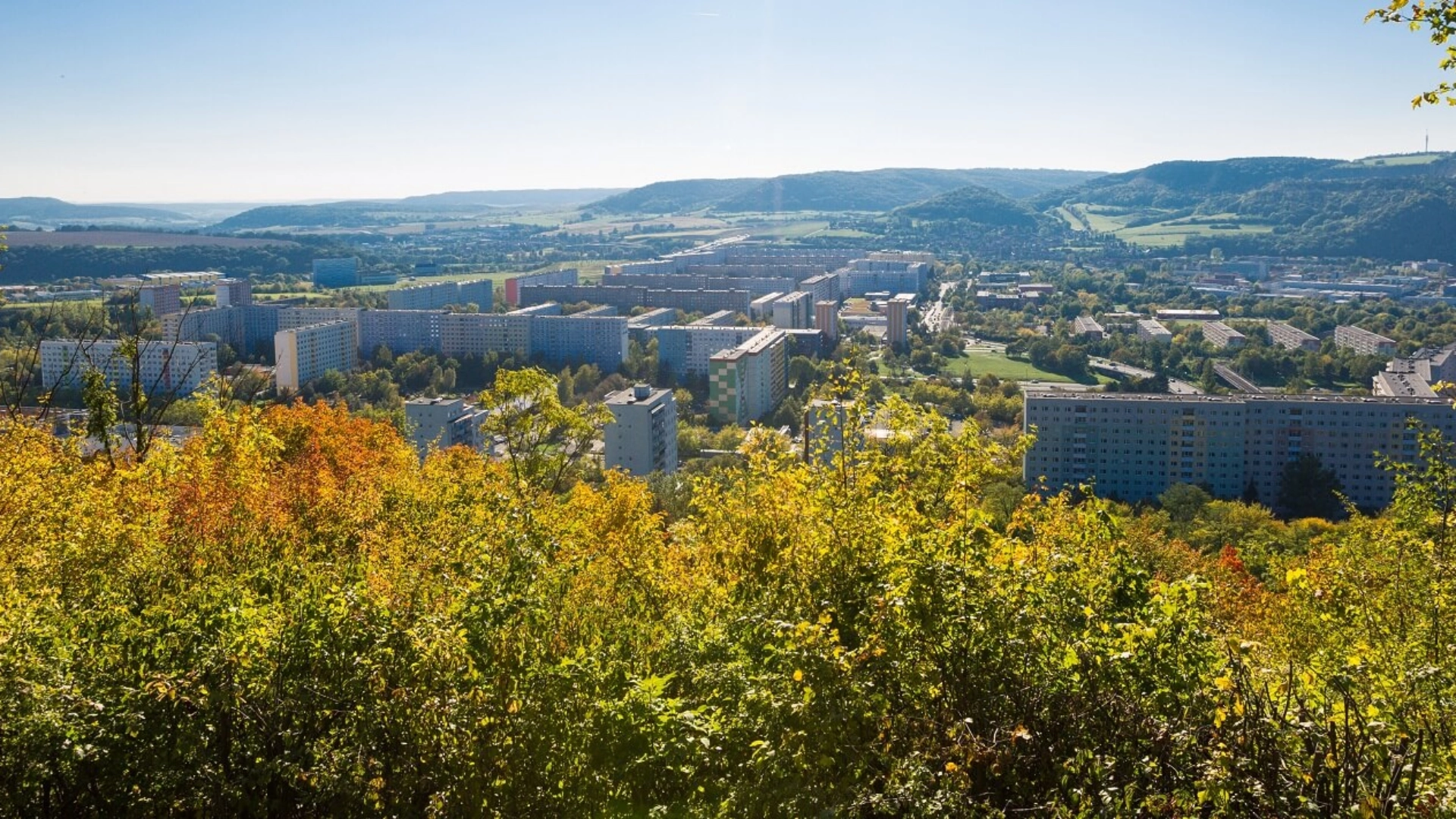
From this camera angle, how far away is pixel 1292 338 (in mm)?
43281

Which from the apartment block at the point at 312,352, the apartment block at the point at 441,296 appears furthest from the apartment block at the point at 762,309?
the apartment block at the point at 312,352

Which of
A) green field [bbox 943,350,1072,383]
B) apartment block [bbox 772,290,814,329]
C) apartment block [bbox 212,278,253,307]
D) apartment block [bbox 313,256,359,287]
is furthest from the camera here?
apartment block [bbox 313,256,359,287]

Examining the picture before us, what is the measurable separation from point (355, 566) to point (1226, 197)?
109869 millimetres

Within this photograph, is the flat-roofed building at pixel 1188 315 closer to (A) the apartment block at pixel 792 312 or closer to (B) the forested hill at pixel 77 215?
(A) the apartment block at pixel 792 312

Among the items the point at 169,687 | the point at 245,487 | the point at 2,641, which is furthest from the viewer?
the point at 245,487

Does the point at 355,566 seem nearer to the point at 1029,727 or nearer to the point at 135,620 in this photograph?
the point at 135,620

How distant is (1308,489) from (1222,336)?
21.7m

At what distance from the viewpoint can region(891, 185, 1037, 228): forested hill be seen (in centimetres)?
10219

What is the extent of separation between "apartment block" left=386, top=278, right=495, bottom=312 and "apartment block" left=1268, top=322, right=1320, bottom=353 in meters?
35.6

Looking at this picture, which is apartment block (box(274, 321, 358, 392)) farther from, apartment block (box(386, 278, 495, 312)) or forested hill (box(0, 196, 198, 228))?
forested hill (box(0, 196, 198, 228))

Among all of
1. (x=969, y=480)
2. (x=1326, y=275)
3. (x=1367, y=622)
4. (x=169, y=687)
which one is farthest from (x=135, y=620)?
(x=1326, y=275)

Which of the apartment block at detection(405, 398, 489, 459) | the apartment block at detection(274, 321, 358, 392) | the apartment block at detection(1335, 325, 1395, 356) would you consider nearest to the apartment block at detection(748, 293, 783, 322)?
the apartment block at detection(274, 321, 358, 392)

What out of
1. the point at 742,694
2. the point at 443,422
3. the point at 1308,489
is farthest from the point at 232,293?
the point at 742,694

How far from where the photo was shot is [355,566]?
194 inches
